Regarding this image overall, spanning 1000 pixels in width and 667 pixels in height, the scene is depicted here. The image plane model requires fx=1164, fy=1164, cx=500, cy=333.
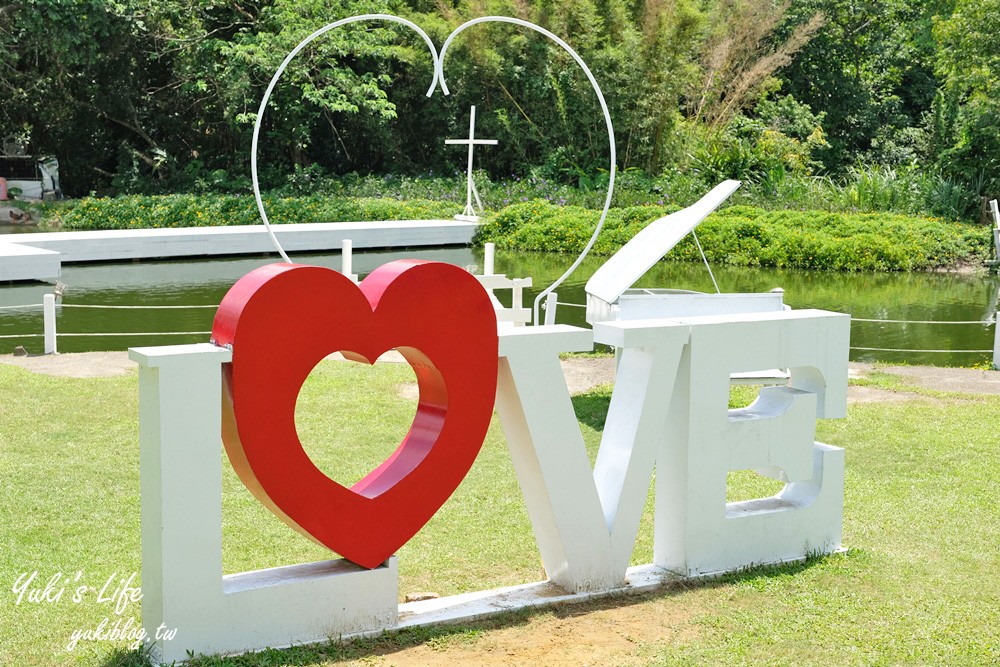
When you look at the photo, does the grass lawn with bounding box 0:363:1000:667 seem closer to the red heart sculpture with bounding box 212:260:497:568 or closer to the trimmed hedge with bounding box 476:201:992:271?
the red heart sculpture with bounding box 212:260:497:568

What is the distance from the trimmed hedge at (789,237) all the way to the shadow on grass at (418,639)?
637 inches

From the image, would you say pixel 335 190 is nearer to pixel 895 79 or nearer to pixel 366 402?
pixel 895 79

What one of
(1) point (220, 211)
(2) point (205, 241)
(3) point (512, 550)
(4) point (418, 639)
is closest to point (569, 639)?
(4) point (418, 639)

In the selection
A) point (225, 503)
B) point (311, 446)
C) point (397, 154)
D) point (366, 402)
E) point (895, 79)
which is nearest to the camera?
point (225, 503)

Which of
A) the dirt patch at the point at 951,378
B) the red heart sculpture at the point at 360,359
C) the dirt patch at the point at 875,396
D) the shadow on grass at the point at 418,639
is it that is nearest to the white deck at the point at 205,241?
the dirt patch at the point at 875,396

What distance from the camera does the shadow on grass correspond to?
448 centimetres

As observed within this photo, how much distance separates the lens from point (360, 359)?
482 centimetres

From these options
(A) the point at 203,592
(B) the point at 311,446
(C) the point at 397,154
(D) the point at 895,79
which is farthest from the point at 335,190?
(A) the point at 203,592

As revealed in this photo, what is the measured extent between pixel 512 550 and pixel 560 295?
36.2ft

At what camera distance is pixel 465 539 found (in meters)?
6.33

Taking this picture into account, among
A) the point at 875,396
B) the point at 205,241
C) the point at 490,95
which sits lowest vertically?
the point at 875,396

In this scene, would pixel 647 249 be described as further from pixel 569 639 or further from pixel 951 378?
pixel 951 378

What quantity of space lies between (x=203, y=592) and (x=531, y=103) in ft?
84.5

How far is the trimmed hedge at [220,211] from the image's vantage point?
2459 cm
